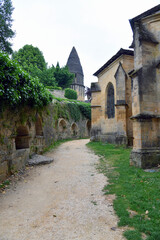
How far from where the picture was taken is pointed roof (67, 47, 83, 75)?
4856 cm

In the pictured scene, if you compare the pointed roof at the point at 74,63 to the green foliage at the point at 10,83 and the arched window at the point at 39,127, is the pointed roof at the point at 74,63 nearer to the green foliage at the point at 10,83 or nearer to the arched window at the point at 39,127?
the arched window at the point at 39,127

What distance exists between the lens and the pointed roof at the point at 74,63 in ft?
159

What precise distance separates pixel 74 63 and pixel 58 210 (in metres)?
49.4

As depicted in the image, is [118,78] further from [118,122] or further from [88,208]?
[88,208]

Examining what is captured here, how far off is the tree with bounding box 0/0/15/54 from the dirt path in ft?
79.3

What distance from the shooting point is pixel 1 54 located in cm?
496

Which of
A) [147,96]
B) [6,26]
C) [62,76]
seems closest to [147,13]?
[147,96]

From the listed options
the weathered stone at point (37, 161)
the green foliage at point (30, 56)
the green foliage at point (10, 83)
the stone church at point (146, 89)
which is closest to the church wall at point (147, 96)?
the stone church at point (146, 89)

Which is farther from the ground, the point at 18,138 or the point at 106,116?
the point at 106,116

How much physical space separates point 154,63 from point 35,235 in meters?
7.07

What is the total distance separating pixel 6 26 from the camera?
24516mm

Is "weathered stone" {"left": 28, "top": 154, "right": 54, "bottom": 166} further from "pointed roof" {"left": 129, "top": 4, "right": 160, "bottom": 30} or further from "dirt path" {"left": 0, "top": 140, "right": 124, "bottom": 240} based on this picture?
"pointed roof" {"left": 129, "top": 4, "right": 160, "bottom": 30}

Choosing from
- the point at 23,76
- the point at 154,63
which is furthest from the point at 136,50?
the point at 23,76

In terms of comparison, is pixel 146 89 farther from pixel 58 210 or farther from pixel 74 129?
pixel 74 129
